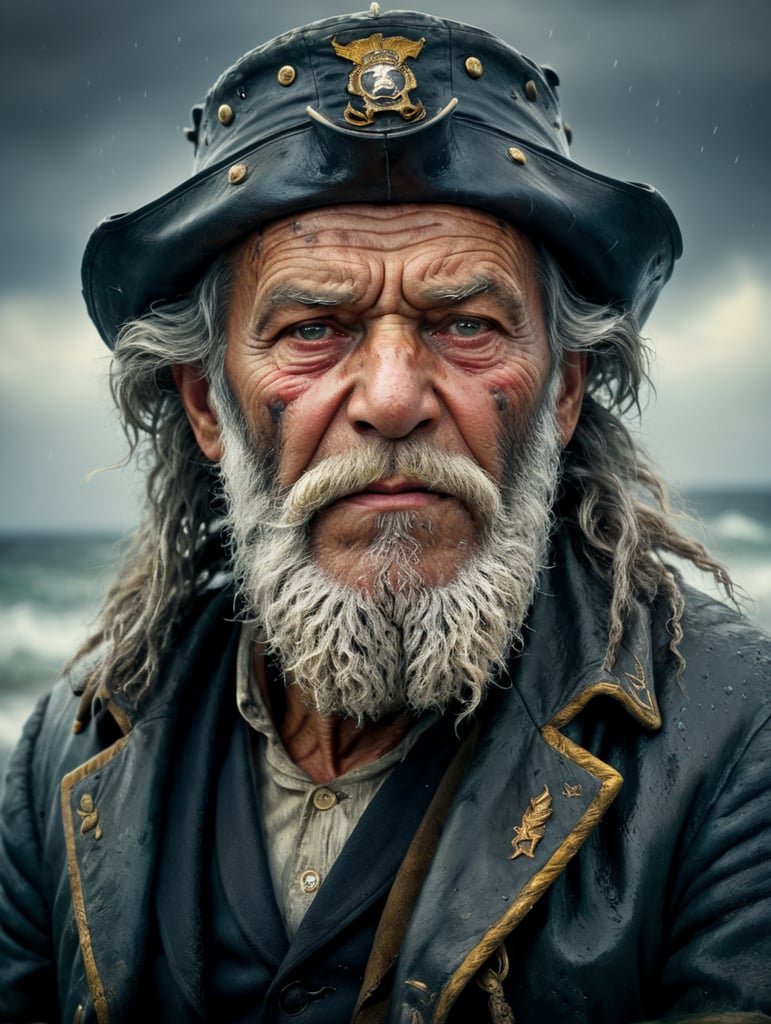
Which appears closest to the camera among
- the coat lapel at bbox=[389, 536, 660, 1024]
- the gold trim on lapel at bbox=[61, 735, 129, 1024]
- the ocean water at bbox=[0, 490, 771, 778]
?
the coat lapel at bbox=[389, 536, 660, 1024]

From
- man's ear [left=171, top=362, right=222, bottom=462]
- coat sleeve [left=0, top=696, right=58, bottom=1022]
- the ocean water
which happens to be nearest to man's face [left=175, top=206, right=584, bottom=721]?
man's ear [left=171, top=362, right=222, bottom=462]

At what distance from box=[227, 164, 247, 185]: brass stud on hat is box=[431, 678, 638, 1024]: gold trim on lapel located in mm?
1506

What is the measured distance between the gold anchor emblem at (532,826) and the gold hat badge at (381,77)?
1593 mm

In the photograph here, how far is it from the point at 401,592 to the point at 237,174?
1125 millimetres

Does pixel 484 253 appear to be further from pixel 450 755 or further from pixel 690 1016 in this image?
pixel 690 1016

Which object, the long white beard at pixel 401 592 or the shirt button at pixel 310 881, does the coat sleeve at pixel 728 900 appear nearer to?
the long white beard at pixel 401 592

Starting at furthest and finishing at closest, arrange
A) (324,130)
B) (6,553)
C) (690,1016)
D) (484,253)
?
(6,553)
(484,253)
(324,130)
(690,1016)

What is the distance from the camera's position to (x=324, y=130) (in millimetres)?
2174

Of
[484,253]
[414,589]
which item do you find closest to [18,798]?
[414,589]

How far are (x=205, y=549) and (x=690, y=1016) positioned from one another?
1.90 metres

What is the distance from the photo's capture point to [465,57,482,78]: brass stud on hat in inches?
92.1

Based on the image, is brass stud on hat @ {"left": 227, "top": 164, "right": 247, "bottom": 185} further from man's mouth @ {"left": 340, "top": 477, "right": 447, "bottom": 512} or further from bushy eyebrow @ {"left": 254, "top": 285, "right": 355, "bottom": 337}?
man's mouth @ {"left": 340, "top": 477, "right": 447, "bottom": 512}

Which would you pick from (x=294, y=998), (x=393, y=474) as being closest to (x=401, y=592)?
(x=393, y=474)

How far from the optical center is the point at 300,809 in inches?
→ 95.3
